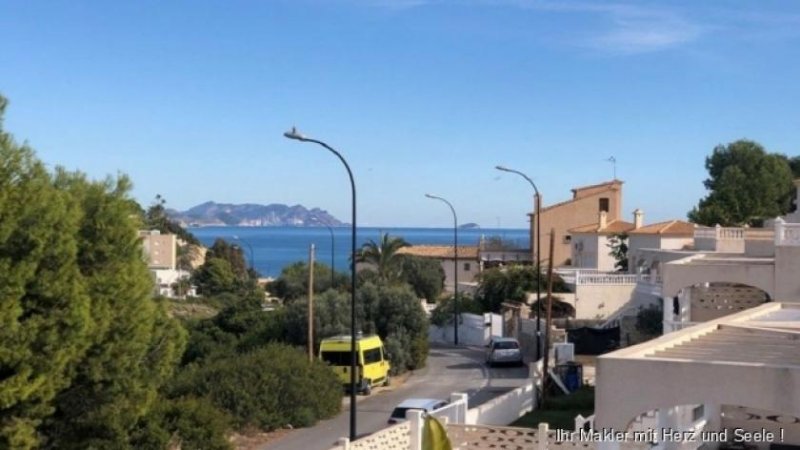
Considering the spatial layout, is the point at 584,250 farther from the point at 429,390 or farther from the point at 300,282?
the point at 429,390

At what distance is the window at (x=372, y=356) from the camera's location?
1318 inches

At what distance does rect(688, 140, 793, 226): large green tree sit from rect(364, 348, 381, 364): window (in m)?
30.6

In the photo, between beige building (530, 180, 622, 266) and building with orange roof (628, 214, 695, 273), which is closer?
building with orange roof (628, 214, 695, 273)

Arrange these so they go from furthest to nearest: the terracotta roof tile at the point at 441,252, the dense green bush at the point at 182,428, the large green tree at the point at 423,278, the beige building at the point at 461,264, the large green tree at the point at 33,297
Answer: the terracotta roof tile at the point at 441,252 → the beige building at the point at 461,264 → the large green tree at the point at 423,278 → the dense green bush at the point at 182,428 → the large green tree at the point at 33,297

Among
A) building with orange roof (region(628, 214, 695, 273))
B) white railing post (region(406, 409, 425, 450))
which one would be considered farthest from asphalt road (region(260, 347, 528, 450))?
building with orange roof (region(628, 214, 695, 273))

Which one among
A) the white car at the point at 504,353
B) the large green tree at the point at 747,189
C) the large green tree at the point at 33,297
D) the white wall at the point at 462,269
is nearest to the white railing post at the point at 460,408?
the large green tree at the point at 33,297

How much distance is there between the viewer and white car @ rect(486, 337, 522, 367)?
1524 inches

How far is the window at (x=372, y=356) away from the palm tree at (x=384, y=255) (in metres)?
16.4

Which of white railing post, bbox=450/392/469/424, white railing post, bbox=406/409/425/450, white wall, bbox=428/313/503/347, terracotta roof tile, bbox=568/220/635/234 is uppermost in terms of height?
terracotta roof tile, bbox=568/220/635/234

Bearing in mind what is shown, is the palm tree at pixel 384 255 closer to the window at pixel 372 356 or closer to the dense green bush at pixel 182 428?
the window at pixel 372 356

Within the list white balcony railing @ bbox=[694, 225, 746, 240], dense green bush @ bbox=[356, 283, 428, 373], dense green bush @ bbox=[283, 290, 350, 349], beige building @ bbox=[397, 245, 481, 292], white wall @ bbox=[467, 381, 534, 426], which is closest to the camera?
white wall @ bbox=[467, 381, 534, 426]

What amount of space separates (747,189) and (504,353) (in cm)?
3365

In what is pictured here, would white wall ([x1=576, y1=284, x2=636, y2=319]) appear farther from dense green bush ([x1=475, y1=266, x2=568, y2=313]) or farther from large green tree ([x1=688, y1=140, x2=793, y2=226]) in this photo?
large green tree ([x1=688, y1=140, x2=793, y2=226])

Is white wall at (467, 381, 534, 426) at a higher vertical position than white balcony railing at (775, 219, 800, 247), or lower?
lower
